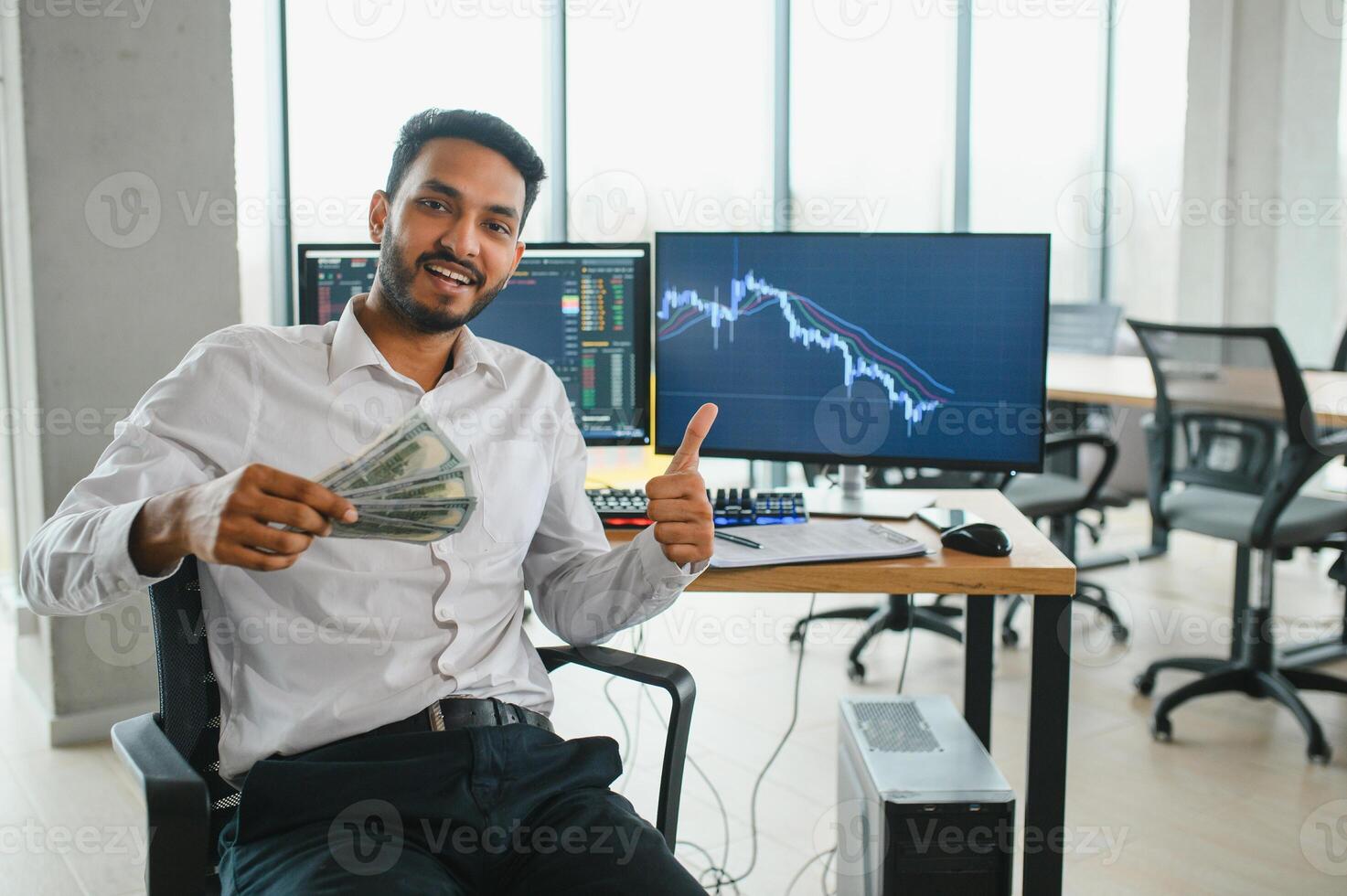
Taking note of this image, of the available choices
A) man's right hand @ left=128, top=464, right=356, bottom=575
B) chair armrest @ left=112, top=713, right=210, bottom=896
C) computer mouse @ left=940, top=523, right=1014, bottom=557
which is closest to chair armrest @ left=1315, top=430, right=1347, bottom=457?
computer mouse @ left=940, top=523, right=1014, bottom=557

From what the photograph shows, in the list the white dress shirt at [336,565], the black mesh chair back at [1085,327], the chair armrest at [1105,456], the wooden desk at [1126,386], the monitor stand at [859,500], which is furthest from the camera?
the black mesh chair back at [1085,327]

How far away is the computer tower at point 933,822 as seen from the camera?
1655 mm

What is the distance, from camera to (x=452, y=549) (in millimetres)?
1505

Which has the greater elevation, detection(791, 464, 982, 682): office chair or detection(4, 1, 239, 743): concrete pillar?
detection(4, 1, 239, 743): concrete pillar

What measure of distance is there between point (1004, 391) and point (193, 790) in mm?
1403

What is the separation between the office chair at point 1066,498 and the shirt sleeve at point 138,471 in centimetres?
257

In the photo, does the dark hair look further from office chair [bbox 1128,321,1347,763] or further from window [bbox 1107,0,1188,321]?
window [bbox 1107,0,1188,321]

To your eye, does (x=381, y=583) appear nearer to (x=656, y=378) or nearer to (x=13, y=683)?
(x=656, y=378)

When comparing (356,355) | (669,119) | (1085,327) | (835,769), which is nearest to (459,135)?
(356,355)

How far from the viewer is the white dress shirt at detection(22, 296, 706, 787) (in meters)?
1.34

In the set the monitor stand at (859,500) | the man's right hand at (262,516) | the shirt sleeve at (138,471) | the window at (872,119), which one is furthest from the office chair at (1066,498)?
the man's right hand at (262,516)

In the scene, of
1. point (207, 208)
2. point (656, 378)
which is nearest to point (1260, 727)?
point (656, 378)

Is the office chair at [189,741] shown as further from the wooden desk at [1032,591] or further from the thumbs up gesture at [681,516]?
the wooden desk at [1032,591]

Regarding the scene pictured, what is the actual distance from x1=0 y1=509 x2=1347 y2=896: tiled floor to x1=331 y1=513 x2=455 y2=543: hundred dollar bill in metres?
1.31
